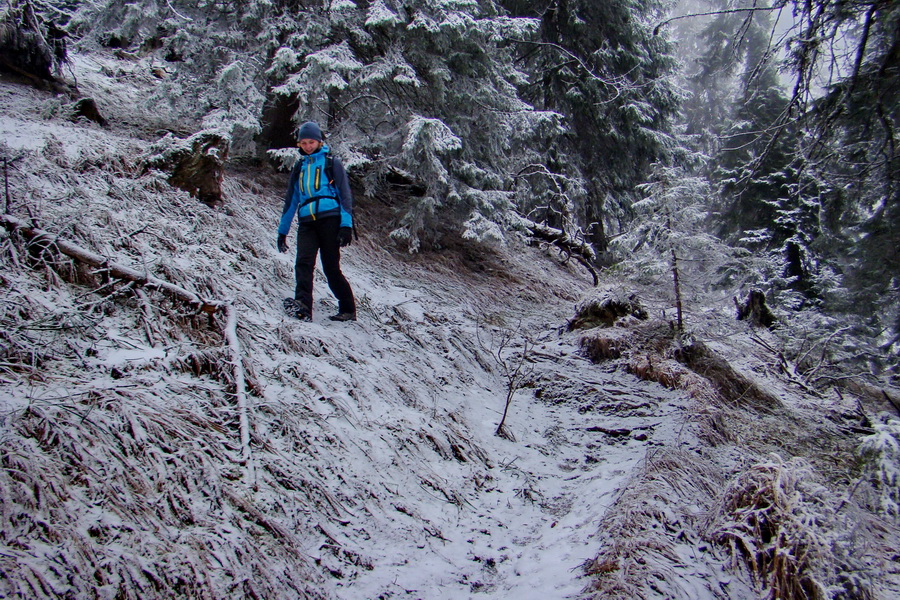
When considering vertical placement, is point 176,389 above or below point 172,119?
below

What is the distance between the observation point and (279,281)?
17.7 feet

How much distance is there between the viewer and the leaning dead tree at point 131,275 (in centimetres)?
342

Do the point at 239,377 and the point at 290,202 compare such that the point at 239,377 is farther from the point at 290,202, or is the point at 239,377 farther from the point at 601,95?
the point at 601,95

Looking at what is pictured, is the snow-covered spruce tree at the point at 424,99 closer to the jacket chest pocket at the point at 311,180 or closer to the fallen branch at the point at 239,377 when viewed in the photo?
the jacket chest pocket at the point at 311,180

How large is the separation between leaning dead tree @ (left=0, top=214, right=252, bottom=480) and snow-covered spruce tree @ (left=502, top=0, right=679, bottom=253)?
31.5 ft

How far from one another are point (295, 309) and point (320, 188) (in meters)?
1.30

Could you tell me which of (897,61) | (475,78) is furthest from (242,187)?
(897,61)

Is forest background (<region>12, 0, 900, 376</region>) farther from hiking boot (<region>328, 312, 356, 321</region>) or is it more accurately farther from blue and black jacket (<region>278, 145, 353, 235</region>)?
hiking boot (<region>328, 312, 356, 321</region>)

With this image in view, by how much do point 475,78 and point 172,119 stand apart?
18.5ft

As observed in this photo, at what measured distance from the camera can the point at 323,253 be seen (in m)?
5.00

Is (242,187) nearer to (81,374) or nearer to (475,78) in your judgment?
(475,78)

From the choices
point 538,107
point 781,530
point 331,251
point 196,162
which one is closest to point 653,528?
point 781,530

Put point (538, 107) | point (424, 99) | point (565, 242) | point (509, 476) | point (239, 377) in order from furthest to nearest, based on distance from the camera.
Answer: point (538, 107)
point (565, 242)
point (424, 99)
point (509, 476)
point (239, 377)

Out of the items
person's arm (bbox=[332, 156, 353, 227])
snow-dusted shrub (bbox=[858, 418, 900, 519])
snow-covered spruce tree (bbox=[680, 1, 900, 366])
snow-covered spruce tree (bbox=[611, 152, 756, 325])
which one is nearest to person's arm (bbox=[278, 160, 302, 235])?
person's arm (bbox=[332, 156, 353, 227])
